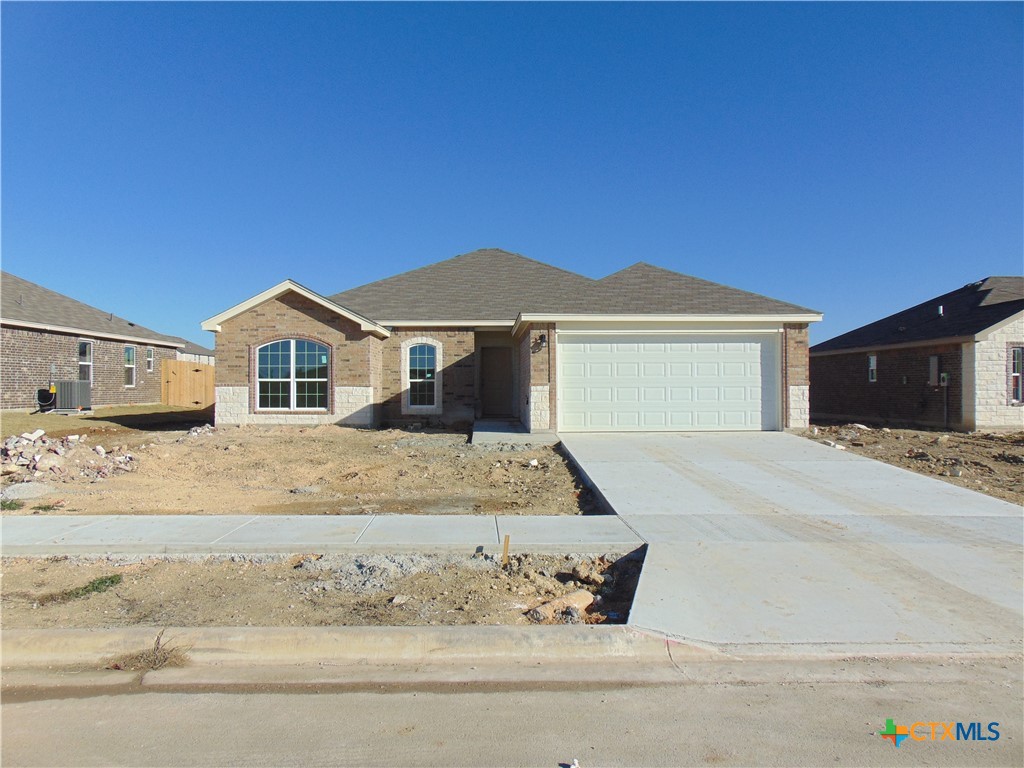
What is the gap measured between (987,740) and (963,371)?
57.9 ft

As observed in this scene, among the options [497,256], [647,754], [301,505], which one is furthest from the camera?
[497,256]

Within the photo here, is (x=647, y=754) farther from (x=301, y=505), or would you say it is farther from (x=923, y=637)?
(x=301, y=505)

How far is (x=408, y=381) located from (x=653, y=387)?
8.10 m

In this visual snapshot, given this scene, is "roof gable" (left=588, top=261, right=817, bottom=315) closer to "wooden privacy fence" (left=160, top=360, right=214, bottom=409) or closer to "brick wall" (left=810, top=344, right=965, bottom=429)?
"brick wall" (left=810, top=344, right=965, bottom=429)

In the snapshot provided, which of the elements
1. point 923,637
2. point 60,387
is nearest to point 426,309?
point 60,387

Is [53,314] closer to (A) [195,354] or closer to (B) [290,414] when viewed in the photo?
(B) [290,414]

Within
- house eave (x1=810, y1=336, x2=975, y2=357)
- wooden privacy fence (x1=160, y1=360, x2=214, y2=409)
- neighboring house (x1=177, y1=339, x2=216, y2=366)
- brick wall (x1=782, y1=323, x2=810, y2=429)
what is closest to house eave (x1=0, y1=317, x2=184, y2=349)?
wooden privacy fence (x1=160, y1=360, x2=214, y2=409)

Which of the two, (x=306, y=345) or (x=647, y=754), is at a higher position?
(x=306, y=345)

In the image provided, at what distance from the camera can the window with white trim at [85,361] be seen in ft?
79.4

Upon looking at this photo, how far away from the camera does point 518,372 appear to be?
20.3m

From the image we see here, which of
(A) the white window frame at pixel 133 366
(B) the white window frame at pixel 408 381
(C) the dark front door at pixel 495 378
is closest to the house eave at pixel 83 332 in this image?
(A) the white window frame at pixel 133 366

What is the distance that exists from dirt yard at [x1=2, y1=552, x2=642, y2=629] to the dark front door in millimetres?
15047

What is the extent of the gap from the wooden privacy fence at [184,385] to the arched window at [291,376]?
1474 centimetres

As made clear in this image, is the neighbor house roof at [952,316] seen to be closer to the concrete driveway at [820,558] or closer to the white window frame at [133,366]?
the concrete driveway at [820,558]
